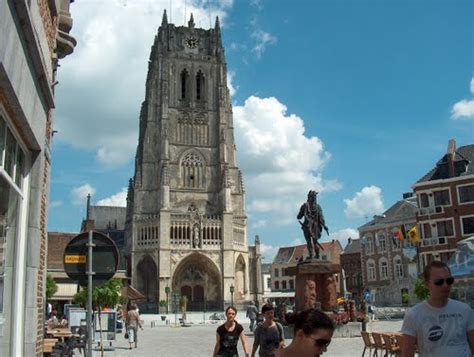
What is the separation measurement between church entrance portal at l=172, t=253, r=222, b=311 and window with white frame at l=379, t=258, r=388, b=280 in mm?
18623

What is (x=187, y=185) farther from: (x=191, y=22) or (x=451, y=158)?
(x=451, y=158)

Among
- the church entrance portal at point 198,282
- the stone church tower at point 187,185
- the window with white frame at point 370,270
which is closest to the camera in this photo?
the window with white frame at point 370,270

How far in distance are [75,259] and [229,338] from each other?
2.19 meters

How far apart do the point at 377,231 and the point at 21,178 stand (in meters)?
53.4

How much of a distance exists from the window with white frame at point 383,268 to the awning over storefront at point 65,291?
30365 mm

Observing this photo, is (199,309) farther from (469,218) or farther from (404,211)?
(469,218)

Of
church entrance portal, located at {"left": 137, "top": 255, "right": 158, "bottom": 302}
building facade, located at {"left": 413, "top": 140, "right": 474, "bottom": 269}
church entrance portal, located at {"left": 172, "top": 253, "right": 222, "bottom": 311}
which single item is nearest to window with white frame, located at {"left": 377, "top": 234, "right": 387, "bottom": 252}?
building facade, located at {"left": 413, "top": 140, "right": 474, "bottom": 269}

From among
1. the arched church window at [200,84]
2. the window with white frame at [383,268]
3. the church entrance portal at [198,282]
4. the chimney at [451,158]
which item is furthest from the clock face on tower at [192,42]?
the chimney at [451,158]

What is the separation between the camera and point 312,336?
115 inches

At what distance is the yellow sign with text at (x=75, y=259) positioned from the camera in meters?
6.98

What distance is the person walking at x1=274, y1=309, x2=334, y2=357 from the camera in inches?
115

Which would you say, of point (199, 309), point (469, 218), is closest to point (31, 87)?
point (469, 218)

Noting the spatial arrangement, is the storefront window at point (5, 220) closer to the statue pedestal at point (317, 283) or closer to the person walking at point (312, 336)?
the person walking at point (312, 336)

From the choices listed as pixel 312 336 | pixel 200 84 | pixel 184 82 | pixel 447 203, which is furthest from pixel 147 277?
pixel 312 336
